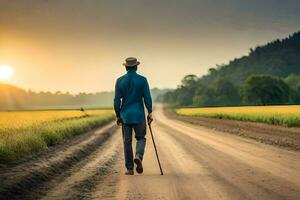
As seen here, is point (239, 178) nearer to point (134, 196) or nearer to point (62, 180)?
point (134, 196)

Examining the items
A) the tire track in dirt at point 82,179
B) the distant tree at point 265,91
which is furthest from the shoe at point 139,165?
the distant tree at point 265,91

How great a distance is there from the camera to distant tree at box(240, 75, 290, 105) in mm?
104312

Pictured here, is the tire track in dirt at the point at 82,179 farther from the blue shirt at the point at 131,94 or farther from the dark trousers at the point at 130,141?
the blue shirt at the point at 131,94

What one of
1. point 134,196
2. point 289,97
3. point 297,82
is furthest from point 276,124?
point 297,82

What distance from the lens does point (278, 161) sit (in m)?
11.9

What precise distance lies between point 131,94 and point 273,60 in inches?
6731

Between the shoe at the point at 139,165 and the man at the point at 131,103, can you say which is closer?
the shoe at the point at 139,165

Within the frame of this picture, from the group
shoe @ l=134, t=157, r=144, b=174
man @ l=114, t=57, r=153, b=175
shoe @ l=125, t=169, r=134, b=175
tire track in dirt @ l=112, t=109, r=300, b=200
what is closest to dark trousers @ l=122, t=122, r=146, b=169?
man @ l=114, t=57, r=153, b=175

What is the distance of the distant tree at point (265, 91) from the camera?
10431cm

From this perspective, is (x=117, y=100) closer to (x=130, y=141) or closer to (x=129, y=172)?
(x=130, y=141)

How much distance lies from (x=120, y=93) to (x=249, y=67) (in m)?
178

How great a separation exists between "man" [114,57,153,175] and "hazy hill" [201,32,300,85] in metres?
156

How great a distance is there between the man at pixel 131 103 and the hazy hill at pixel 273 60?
15603cm

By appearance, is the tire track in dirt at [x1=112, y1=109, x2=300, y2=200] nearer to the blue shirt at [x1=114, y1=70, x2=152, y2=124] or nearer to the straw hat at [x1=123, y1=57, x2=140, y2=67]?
the blue shirt at [x1=114, y1=70, x2=152, y2=124]
